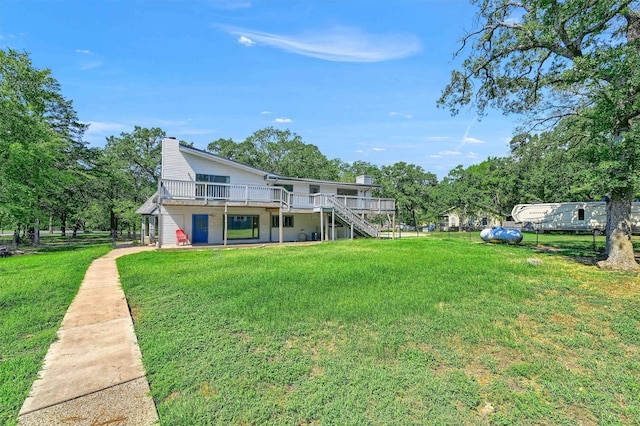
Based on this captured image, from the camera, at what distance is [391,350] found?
3730 millimetres

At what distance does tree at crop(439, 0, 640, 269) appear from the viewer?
8.26 meters

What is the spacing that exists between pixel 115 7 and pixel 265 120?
31.8 m

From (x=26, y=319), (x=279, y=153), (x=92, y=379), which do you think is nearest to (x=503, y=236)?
(x=92, y=379)

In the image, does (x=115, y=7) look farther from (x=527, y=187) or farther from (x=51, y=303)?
(x=527, y=187)

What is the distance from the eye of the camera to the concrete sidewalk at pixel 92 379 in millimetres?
2549

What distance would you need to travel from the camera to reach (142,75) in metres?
14.1

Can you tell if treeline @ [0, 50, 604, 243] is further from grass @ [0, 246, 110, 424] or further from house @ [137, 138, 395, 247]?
grass @ [0, 246, 110, 424]

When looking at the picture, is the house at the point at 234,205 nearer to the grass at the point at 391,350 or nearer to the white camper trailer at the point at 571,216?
the grass at the point at 391,350

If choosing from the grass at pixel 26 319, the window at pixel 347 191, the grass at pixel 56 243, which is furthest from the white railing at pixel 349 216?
the grass at pixel 56 243

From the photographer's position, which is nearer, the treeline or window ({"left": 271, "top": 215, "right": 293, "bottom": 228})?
the treeline

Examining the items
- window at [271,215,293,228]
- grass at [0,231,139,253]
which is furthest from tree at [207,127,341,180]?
window at [271,215,293,228]

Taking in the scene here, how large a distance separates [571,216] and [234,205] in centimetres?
2603

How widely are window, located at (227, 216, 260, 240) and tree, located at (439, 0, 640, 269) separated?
14824 millimetres

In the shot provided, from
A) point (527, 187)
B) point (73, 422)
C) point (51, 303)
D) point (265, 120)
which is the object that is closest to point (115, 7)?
point (51, 303)
